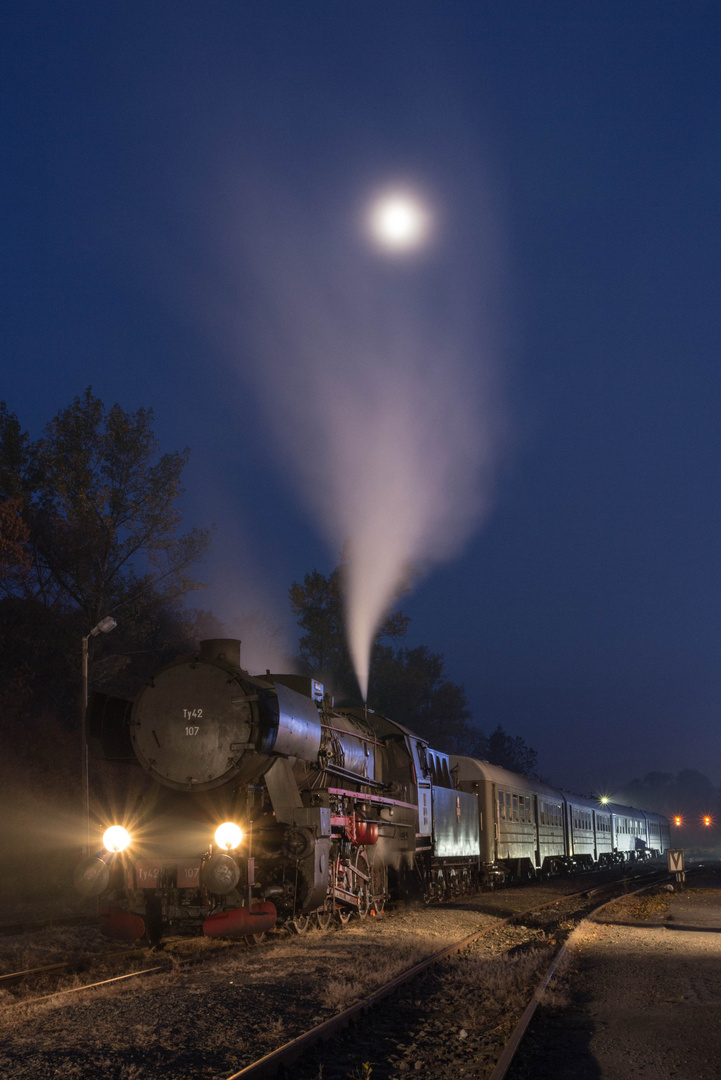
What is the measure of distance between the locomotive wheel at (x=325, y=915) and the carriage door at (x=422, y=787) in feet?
A: 11.3

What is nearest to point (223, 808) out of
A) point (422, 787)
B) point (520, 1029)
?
point (520, 1029)

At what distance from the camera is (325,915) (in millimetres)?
11742

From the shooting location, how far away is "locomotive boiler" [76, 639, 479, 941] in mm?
9273

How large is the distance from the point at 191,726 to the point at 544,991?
468 cm

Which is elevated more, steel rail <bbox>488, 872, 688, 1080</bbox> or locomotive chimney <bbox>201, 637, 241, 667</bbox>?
locomotive chimney <bbox>201, 637, 241, 667</bbox>

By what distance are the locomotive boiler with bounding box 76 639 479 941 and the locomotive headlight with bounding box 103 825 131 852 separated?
11mm

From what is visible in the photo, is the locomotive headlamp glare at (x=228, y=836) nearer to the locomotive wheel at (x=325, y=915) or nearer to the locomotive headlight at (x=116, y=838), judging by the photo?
the locomotive headlight at (x=116, y=838)

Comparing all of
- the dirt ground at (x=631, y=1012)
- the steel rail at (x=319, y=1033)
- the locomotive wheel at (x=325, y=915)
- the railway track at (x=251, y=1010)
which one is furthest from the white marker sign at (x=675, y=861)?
the steel rail at (x=319, y=1033)

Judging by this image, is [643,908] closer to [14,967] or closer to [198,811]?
[198,811]

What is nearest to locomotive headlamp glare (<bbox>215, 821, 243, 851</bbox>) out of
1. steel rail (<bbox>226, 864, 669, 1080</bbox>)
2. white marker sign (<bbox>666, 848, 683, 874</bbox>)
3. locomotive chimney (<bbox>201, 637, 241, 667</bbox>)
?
locomotive chimney (<bbox>201, 637, 241, 667</bbox>)

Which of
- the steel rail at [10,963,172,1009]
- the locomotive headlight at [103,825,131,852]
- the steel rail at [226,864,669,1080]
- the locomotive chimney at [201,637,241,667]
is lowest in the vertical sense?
the steel rail at [10,963,172,1009]

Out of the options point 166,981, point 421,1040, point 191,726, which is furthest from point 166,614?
point 421,1040

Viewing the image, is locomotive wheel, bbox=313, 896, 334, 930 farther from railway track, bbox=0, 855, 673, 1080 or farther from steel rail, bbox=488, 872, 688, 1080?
steel rail, bbox=488, 872, 688, 1080

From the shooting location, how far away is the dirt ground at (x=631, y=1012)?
5.57 meters
